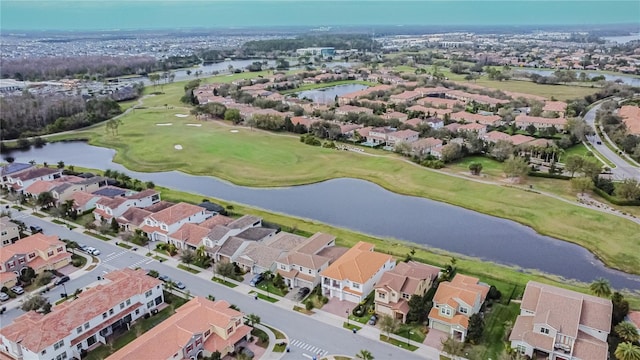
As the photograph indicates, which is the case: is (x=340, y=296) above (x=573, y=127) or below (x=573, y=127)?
below

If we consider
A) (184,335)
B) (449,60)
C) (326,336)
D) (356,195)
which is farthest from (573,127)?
(449,60)

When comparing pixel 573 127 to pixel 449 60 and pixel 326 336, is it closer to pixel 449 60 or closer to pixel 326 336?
pixel 326 336

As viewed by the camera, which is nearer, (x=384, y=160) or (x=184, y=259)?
(x=184, y=259)

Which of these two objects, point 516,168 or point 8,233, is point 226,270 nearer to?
point 8,233

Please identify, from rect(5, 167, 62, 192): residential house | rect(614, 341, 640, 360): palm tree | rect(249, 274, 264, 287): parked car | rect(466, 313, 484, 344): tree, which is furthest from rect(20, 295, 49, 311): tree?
rect(614, 341, 640, 360): palm tree

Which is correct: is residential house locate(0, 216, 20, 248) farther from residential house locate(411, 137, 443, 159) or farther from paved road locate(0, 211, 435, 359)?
residential house locate(411, 137, 443, 159)

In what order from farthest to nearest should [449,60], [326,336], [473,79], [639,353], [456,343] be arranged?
[449,60] < [473,79] < [326,336] < [456,343] < [639,353]
